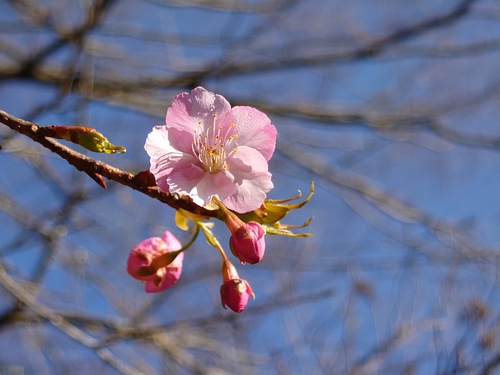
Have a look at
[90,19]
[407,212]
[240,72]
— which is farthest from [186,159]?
[407,212]

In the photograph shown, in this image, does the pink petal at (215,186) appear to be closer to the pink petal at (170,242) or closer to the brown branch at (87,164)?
the brown branch at (87,164)

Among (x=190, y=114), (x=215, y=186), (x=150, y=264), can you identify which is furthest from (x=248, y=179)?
(x=150, y=264)

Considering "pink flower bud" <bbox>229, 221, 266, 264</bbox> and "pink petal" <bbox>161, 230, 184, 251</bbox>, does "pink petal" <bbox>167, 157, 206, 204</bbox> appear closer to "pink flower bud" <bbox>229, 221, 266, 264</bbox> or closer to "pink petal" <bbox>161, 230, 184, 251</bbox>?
"pink flower bud" <bbox>229, 221, 266, 264</bbox>

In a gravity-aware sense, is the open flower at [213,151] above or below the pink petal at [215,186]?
above

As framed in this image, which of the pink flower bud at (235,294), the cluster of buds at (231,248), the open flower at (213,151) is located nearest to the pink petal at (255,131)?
the open flower at (213,151)

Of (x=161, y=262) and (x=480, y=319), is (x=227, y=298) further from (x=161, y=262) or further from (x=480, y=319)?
(x=480, y=319)

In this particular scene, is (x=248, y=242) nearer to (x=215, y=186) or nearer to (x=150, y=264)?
(x=215, y=186)

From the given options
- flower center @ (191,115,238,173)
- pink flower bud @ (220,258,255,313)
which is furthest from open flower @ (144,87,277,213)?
pink flower bud @ (220,258,255,313)
